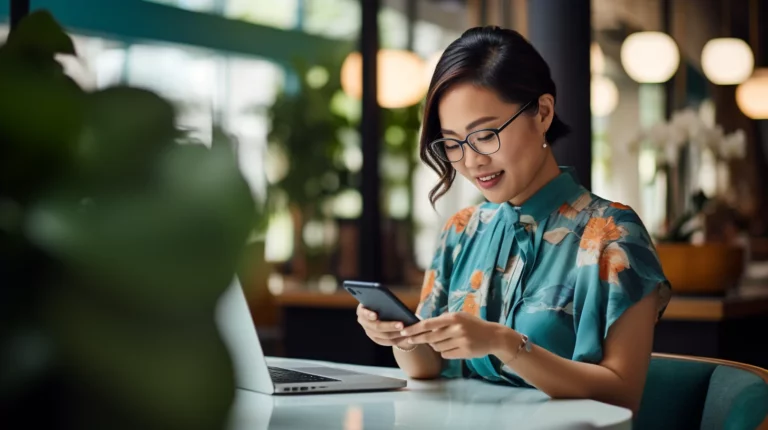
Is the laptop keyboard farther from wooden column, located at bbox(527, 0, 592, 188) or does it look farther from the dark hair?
wooden column, located at bbox(527, 0, 592, 188)

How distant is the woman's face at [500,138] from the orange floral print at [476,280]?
155 millimetres

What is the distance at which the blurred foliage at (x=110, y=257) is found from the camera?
0.70 ft

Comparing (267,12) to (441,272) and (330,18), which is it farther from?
(441,272)

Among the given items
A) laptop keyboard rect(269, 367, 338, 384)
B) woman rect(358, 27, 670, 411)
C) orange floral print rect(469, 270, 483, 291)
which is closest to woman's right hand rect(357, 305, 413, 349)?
woman rect(358, 27, 670, 411)

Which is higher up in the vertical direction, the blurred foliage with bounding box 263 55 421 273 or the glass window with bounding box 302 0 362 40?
the glass window with bounding box 302 0 362 40

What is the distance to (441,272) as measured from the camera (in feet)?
7.06

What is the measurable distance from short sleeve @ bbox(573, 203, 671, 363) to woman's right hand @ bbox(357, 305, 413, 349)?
33 centimetres

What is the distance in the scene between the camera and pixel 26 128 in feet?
0.74

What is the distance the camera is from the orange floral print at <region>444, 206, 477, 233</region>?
2.17 m

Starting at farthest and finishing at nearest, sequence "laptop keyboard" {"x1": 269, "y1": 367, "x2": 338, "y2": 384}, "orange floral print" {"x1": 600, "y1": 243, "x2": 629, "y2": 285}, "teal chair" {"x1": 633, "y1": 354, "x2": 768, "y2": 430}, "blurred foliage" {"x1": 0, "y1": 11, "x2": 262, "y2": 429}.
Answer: "orange floral print" {"x1": 600, "y1": 243, "x2": 629, "y2": 285} → "laptop keyboard" {"x1": 269, "y1": 367, "x2": 338, "y2": 384} → "teal chair" {"x1": 633, "y1": 354, "x2": 768, "y2": 430} → "blurred foliage" {"x1": 0, "y1": 11, "x2": 262, "y2": 429}

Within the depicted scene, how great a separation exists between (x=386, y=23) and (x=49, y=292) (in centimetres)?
597

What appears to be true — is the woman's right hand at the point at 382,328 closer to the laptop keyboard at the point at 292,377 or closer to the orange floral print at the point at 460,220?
the laptop keyboard at the point at 292,377

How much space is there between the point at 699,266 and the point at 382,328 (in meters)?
2.41

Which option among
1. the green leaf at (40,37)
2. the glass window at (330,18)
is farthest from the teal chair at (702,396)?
the glass window at (330,18)
